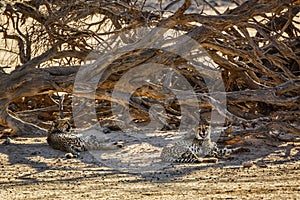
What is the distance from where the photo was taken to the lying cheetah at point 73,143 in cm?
720

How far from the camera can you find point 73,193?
16.8ft

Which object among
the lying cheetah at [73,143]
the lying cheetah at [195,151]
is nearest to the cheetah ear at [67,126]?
the lying cheetah at [73,143]

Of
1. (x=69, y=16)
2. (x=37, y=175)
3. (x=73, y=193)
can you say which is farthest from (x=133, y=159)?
(x=69, y=16)

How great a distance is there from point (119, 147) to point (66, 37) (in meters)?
1.96

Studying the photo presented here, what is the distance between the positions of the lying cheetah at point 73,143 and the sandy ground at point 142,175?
0.10 m

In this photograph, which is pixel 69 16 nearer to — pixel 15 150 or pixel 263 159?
pixel 15 150

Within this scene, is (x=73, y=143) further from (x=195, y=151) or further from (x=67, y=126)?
(x=195, y=151)

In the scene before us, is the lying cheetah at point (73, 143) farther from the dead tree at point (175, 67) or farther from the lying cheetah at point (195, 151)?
the lying cheetah at point (195, 151)

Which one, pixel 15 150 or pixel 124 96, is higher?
pixel 124 96

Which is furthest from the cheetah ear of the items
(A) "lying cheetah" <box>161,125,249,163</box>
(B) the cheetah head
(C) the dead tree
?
(A) "lying cheetah" <box>161,125,249,163</box>

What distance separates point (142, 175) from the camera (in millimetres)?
5805

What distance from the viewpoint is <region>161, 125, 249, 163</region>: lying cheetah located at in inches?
257

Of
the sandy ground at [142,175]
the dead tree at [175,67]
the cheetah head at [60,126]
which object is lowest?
the sandy ground at [142,175]

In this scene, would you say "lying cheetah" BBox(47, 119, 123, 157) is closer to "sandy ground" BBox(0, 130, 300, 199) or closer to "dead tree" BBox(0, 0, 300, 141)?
"sandy ground" BBox(0, 130, 300, 199)
